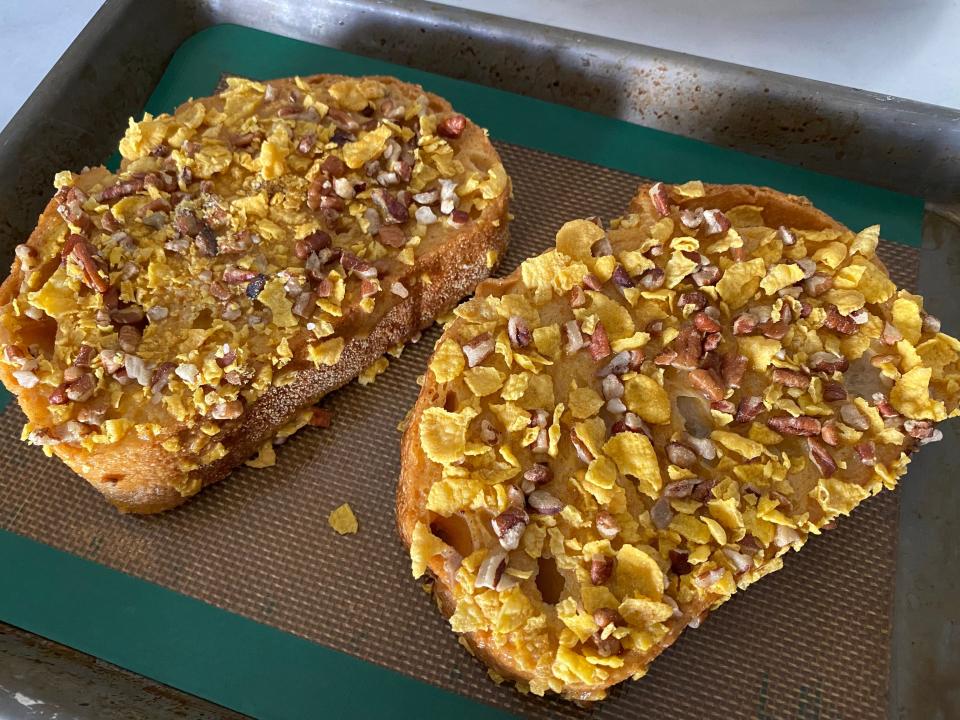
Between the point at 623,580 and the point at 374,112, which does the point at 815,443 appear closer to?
the point at 623,580

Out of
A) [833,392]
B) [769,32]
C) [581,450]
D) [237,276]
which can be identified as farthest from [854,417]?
[769,32]

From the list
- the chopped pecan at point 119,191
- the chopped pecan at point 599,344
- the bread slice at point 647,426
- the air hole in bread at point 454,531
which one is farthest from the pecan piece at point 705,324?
the chopped pecan at point 119,191

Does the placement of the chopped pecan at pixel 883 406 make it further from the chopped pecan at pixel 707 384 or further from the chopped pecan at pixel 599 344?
the chopped pecan at pixel 599 344

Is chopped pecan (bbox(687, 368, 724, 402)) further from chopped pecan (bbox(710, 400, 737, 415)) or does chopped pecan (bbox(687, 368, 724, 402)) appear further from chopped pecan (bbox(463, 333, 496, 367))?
chopped pecan (bbox(463, 333, 496, 367))

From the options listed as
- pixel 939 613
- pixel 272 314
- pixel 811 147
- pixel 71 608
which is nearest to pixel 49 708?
pixel 71 608

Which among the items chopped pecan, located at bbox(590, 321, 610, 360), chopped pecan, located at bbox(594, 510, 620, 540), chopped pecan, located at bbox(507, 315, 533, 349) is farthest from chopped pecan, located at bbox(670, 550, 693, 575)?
chopped pecan, located at bbox(507, 315, 533, 349)
